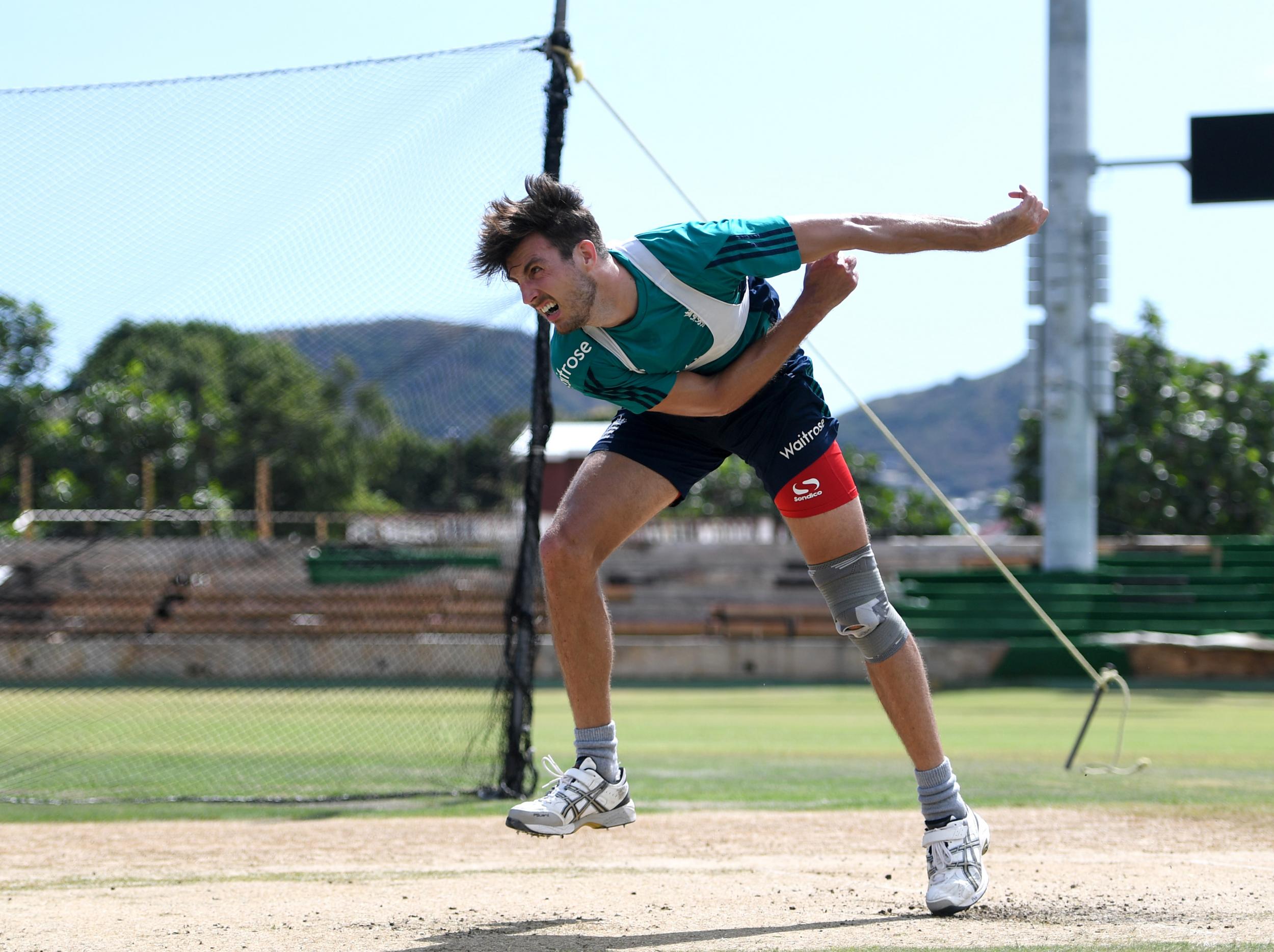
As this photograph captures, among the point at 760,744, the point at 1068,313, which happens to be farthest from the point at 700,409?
the point at 1068,313

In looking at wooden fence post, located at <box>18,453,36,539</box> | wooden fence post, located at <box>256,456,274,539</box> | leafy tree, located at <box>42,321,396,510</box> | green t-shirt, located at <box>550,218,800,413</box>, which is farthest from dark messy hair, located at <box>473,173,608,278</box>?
wooden fence post, located at <box>18,453,36,539</box>

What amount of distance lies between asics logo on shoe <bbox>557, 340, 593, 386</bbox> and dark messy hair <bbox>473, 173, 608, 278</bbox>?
259mm

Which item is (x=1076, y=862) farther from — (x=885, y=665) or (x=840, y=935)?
(x=840, y=935)

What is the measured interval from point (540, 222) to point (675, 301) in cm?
43

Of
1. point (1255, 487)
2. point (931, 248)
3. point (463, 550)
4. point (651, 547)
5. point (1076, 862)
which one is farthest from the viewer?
point (1255, 487)

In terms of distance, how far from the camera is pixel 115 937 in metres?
3.40

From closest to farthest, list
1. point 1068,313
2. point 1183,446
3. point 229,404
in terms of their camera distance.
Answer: point 229,404
point 1068,313
point 1183,446

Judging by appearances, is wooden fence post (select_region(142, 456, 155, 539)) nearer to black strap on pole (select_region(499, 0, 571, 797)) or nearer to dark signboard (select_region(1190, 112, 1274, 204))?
black strap on pole (select_region(499, 0, 571, 797))

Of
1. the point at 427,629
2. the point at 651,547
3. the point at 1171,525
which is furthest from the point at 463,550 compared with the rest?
the point at 1171,525

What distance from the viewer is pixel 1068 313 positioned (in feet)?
68.1

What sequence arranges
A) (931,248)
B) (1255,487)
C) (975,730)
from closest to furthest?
(931,248)
(975,730)
(1255,487)

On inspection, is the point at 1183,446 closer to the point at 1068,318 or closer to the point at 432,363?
the point at 1068,318

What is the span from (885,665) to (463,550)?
17.0m

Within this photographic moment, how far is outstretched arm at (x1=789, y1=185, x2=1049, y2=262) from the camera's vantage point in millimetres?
3928
